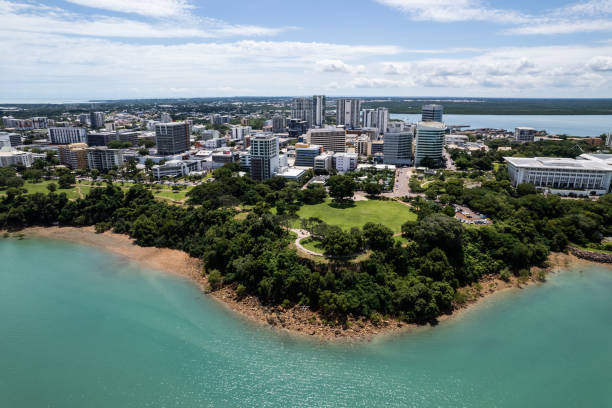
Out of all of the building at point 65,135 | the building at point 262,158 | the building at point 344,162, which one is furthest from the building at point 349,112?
the building at point 65,135

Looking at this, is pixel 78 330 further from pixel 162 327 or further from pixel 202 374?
pixel 202 374

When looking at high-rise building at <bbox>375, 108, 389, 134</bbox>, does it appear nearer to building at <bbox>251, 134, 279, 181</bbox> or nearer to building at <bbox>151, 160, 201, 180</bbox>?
building at <bbox>251, 134, 279, 181</bbox>

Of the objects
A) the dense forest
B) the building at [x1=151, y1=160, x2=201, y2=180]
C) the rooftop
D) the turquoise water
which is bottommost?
the turquoise water

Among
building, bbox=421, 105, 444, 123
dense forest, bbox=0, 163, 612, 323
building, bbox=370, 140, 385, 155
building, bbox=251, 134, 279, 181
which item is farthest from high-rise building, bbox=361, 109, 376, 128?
dense forest, bbox=0, 163, 612, 323

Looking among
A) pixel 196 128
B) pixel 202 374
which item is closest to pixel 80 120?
pixel 196 128

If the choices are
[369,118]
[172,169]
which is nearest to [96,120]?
[172,169]

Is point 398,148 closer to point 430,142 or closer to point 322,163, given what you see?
Result: point 430,142

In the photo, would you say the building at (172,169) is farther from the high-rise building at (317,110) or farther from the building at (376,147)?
the high-rise building at (317,110)
